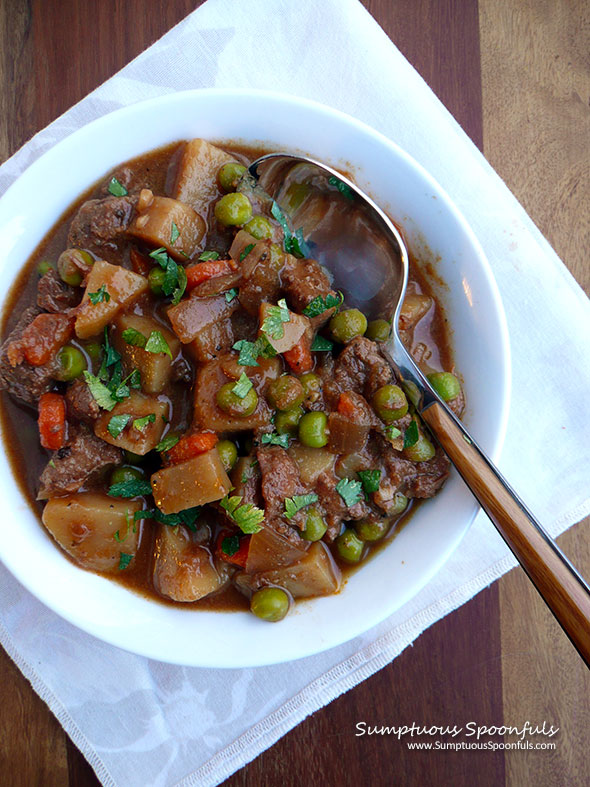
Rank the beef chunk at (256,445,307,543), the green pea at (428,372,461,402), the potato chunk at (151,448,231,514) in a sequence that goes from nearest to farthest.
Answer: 1. the potato chunk at (151,448,231,514)
2. the beef chunk at (256,445,307,543)
3. the green pea at (428,372,461,402)

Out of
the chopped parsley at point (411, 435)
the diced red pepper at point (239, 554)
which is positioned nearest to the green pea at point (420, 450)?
the chopped parsley at point (411, 435)

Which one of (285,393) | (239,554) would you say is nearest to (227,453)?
(285,393)

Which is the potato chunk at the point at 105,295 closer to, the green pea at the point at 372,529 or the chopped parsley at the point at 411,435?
the chopped parsley at the point at 411,435

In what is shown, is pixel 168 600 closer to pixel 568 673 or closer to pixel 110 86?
pixel 568 673

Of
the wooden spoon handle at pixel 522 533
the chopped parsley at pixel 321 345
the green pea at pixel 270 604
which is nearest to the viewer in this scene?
the wooden spoon handle at pixel 522 533

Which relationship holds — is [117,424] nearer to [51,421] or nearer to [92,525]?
[51,421]

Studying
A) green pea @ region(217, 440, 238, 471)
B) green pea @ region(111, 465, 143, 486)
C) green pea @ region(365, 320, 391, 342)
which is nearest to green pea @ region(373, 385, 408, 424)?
green pea @ region(365, 320, 391, 342)

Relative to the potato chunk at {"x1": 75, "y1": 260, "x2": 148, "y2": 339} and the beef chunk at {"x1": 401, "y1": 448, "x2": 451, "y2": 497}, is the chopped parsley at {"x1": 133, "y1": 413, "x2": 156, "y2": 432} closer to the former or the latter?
the potato chunk at {"x1": 75, "y1": 260, "x2": 148, "y2": 339}
